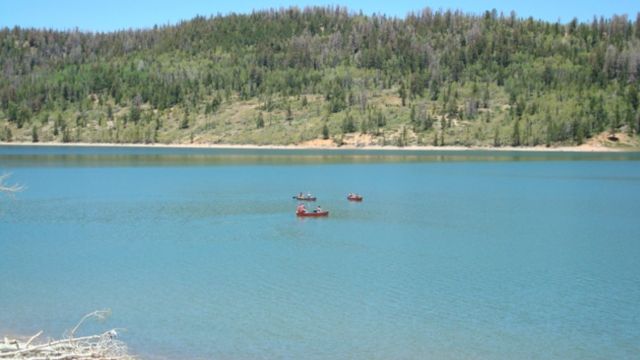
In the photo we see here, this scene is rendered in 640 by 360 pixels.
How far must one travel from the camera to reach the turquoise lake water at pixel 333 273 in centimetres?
2767

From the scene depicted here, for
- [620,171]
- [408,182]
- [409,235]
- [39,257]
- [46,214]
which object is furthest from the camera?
[620,171]

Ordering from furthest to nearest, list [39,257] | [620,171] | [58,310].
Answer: [620,171] → [39,257] → [58,310]

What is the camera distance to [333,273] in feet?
130

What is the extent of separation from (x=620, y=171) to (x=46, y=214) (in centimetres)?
A: 8827

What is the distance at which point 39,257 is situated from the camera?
44000mm

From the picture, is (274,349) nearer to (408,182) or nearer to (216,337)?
(216,337)

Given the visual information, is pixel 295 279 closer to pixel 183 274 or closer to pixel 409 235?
pixel 183 274

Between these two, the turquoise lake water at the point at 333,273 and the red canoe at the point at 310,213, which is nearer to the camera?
the turquoise lake water at the point at 333,273

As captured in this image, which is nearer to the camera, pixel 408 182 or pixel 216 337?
pixel 216 337

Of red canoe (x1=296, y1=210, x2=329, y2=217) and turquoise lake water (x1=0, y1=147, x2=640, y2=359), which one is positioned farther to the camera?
red canoe (x1=296, y1=210, x2=329, y2=217)

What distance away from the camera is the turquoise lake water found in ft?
90.8

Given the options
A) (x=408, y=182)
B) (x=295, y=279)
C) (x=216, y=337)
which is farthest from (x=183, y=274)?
(x=408, y=182)

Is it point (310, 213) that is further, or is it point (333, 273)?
point (310, 213)

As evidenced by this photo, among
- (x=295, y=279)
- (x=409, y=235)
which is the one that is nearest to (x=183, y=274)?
(x=295, y=279)
